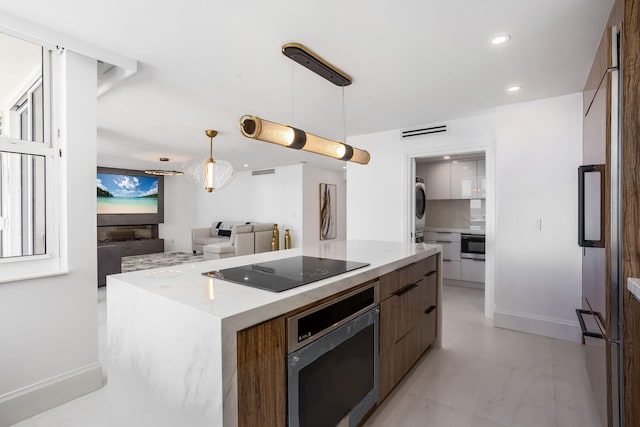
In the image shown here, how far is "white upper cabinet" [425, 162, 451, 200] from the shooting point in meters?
5.25

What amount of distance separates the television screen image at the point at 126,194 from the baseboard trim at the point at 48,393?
22.9 ft

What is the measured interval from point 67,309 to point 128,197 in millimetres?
7171

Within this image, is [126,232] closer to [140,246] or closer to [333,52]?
[140,246]

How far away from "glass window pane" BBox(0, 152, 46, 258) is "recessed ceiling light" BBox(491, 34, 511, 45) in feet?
10.1

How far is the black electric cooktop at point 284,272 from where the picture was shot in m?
1.37

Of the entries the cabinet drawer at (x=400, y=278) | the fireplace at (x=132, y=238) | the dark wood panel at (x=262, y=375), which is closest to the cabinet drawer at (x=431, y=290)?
the cabinet drawer at (x=400, y=278)

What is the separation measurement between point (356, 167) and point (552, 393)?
3356 mm

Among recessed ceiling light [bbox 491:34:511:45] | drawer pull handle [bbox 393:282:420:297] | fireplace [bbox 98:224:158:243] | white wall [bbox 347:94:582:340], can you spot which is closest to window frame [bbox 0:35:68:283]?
drawer pull handle [bbox 393:282:420:297]

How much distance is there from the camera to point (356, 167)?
4.66 metres

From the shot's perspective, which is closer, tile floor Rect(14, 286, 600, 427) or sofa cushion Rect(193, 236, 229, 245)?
tile floor Rect(14, 286, 600, 427)

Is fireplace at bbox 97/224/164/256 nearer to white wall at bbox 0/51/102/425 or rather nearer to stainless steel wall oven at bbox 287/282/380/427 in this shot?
white wall at bbox 0/51/102/425

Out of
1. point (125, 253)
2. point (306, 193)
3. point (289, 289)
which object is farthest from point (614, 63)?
point (125, 253)

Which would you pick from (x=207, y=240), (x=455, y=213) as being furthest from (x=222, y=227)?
(x=455, y=213)

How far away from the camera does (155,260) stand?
292 inches
